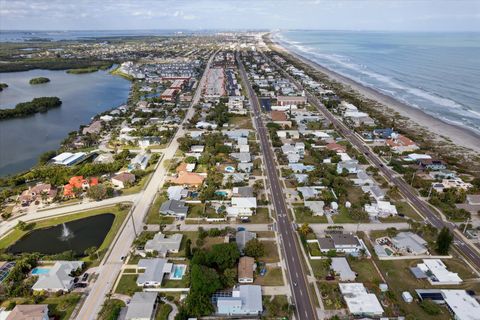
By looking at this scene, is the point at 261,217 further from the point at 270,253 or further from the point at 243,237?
the point at 270,253

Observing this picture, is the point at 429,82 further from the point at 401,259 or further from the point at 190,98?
the point at 401,259

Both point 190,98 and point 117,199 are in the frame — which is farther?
point 190,98

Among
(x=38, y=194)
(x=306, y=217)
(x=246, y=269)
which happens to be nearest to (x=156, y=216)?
(x=246, y=269)

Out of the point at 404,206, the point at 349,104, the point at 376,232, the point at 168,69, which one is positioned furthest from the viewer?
the point at 168,69

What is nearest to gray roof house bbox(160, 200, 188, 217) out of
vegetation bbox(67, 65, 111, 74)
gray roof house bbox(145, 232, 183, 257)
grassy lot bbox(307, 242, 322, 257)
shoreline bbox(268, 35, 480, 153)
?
gray roof house bbox(145, 232, 183, 257)

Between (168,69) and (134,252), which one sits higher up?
(168,69)

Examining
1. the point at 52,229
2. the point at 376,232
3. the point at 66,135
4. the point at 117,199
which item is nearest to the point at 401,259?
the point at 376,232
